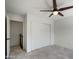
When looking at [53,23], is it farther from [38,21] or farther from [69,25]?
[38,21]

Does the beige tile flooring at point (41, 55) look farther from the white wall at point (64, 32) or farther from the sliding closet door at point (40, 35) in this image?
the white wall at point (64, 32)

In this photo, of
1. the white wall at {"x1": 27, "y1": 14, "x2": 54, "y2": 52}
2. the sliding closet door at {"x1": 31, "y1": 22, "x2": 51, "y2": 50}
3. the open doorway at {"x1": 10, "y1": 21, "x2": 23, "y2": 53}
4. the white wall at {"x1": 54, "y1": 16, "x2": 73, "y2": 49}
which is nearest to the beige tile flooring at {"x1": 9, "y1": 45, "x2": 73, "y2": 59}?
the white wall at {"x1": 27, "y1": 14, "x2": 54, "y2": 52}

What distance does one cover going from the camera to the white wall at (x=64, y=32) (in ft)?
17.6

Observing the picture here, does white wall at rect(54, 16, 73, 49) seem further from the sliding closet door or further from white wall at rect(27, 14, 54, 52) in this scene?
the sliding closet door

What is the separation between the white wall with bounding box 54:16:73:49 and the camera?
5352 millimetres

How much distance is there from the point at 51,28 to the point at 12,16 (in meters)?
3.40

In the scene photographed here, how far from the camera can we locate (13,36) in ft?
19.8

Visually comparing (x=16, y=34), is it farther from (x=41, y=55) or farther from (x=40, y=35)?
(x=41, y=55)

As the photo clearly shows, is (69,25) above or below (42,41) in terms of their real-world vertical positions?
above

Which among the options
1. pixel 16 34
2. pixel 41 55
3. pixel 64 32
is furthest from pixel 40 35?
pixel 16 34

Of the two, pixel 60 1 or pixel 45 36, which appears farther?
pixel 45 36
